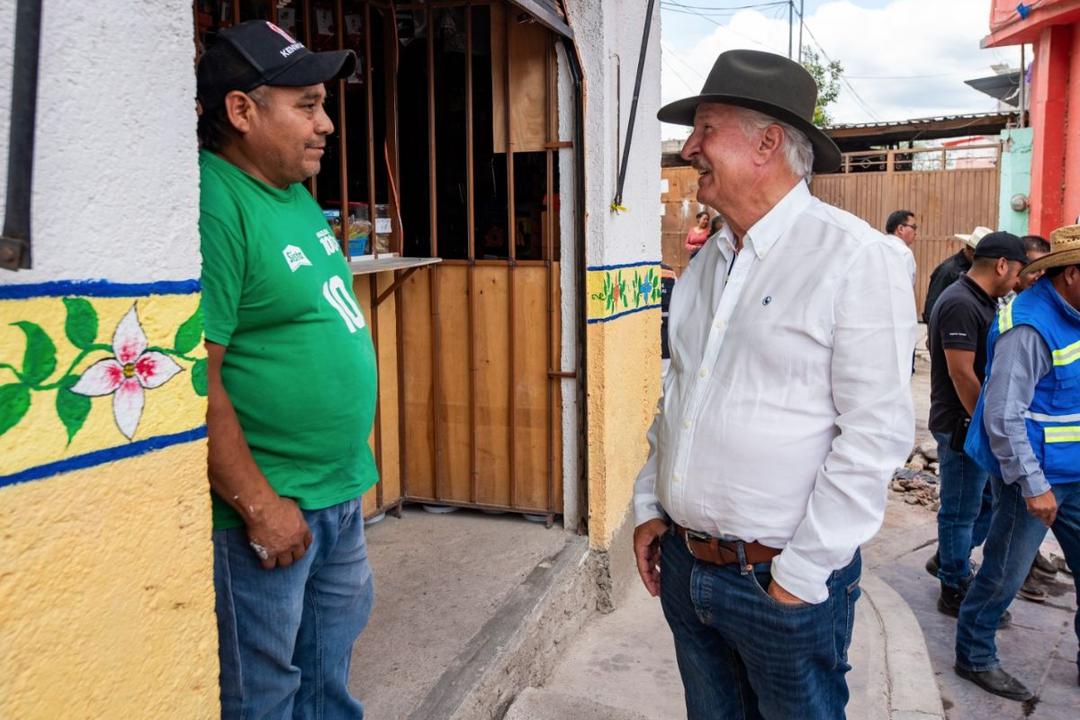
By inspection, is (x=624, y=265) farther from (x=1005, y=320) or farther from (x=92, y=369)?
(x=92, y=369)

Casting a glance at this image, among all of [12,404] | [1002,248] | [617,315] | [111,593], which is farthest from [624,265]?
[12,404]

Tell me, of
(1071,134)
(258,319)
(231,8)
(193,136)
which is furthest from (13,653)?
A: (1071,134)

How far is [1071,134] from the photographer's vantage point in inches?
415

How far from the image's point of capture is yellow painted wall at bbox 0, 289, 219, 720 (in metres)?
1.42

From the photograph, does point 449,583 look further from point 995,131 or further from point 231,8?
point 995,131

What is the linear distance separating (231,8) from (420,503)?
8.38 ft

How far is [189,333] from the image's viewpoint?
5.72 ft

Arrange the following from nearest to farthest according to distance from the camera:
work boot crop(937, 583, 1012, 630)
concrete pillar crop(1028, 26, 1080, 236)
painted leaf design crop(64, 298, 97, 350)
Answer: painted leaf design crop(64, 298, 97, 350)
work boot crop(937, 583, 1012, 630)
concrete pillar crop(1028, 26, 1080, 236)

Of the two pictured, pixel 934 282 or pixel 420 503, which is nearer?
pixel 420 503

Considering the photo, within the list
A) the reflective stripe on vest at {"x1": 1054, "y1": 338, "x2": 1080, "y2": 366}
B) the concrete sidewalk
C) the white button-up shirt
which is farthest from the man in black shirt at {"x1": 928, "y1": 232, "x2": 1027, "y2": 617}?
the white button-up shirt

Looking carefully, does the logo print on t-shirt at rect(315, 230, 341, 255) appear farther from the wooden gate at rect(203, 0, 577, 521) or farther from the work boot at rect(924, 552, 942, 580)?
the work boot at rect(924, 552, 942, 580)

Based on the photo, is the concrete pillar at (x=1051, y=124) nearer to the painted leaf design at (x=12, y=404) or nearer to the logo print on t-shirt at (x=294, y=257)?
the logo print on t-shirt at (x=294, y=257)

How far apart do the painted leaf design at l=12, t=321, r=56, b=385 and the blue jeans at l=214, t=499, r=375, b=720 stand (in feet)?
2.32

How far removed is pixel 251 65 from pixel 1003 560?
3664mm
